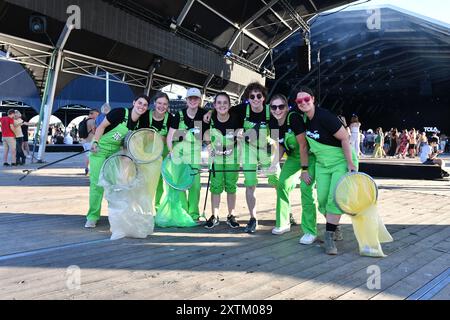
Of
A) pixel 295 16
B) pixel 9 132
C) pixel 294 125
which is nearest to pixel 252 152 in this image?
pixel 294 125

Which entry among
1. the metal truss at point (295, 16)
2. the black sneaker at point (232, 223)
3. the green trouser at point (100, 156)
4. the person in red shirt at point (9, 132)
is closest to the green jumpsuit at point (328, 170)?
the black sneaker at point (232, 223)

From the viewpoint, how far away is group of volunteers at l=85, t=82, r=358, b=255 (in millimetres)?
4250

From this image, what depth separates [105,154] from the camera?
4809 millimetres

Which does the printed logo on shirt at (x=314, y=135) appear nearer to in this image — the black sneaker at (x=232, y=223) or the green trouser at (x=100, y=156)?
the black sneaker at (x=232, y=223)

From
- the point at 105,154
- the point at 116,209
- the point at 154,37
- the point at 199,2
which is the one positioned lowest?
the point at 116,209

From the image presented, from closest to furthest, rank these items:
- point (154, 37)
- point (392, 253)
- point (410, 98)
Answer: point (392, 253) → point (154, 37) → point (410, 98)

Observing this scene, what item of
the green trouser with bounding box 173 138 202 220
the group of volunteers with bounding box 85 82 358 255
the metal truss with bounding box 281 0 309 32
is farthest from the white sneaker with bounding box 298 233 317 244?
the metal truss with bounding box 281 0 309 32

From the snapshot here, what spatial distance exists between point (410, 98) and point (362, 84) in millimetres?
12125

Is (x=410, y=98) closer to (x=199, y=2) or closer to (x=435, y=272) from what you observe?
(x=199, y=2)

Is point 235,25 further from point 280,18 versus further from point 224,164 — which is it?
point 224,164

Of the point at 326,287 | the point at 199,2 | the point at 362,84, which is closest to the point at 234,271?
the point at 326,287

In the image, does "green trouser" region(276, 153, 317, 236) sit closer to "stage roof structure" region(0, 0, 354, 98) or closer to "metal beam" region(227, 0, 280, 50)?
"stage roof structure" region(0, 0, 354, 98)

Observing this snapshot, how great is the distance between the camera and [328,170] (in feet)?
12.9
